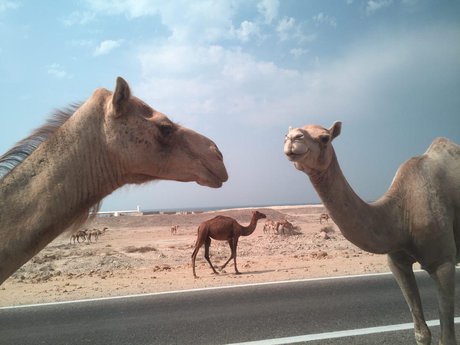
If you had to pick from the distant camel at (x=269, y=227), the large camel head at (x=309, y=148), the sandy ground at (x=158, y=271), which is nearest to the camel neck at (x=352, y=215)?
the large camel head at (x=309, y=148)

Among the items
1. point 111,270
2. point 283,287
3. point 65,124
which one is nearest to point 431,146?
point 65,124

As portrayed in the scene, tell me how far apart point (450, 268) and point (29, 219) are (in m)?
3.80

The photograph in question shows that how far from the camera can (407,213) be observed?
4.01 m

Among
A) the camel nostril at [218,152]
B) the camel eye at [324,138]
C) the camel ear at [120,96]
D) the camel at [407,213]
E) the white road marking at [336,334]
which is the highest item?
the camel ear at [120,96]

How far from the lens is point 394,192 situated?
4.20m

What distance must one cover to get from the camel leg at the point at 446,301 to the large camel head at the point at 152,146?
8.99ft

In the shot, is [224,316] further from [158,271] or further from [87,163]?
A: [158,271]

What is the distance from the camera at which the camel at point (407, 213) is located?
3531 millimetres

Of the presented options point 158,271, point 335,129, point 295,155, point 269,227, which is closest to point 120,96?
point 295,155

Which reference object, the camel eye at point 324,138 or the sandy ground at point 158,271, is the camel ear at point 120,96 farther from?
the sandy ground at point 158,271

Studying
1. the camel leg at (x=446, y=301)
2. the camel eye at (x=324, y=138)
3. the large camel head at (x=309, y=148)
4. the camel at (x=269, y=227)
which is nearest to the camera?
the large camel head at (x=309, y=148)

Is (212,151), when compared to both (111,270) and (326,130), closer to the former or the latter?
(326,130)

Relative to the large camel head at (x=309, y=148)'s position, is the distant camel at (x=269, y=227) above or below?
below

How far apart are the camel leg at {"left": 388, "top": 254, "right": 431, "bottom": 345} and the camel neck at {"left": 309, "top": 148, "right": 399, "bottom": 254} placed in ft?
1.42
